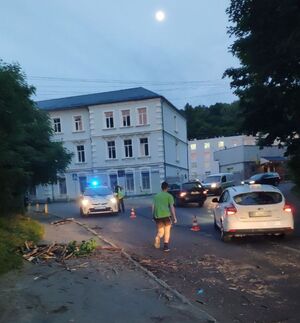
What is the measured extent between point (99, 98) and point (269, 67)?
5098 centimetres

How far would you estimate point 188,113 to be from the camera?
115m

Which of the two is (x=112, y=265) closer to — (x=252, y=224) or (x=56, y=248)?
(x=56, y=248)

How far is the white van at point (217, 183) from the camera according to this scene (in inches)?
1690

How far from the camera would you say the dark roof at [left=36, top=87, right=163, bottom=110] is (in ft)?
201

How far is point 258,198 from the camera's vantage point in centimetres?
1398

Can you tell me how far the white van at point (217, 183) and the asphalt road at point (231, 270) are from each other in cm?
2564

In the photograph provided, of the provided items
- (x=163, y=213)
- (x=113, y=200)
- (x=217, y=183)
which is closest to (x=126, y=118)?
(x=217, y=183)

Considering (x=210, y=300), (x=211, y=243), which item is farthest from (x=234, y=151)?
(x=210, y=300)

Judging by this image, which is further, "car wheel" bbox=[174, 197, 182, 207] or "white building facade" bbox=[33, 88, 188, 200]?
"white building facade" bbox=[33, 88, 188, 200]

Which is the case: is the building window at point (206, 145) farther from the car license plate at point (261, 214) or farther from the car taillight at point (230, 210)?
the car license plate at point (261, 214)

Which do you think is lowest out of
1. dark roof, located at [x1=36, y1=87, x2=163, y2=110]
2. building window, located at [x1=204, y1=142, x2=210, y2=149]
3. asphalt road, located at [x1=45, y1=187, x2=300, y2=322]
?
asphalt road, located at [x1=45, y1=187, x2=300, y2=322]

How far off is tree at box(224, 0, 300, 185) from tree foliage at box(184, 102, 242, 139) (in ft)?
268

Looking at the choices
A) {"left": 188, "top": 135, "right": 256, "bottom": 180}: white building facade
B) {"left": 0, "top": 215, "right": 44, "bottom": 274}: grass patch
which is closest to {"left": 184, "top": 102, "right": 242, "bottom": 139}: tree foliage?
{"left": 188, "top": 135, "right": 256, "bottom": 180}: white building facade

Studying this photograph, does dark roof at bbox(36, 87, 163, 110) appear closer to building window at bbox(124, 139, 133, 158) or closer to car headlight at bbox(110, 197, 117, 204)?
building window at bbox(124, 139, 133, 158)
